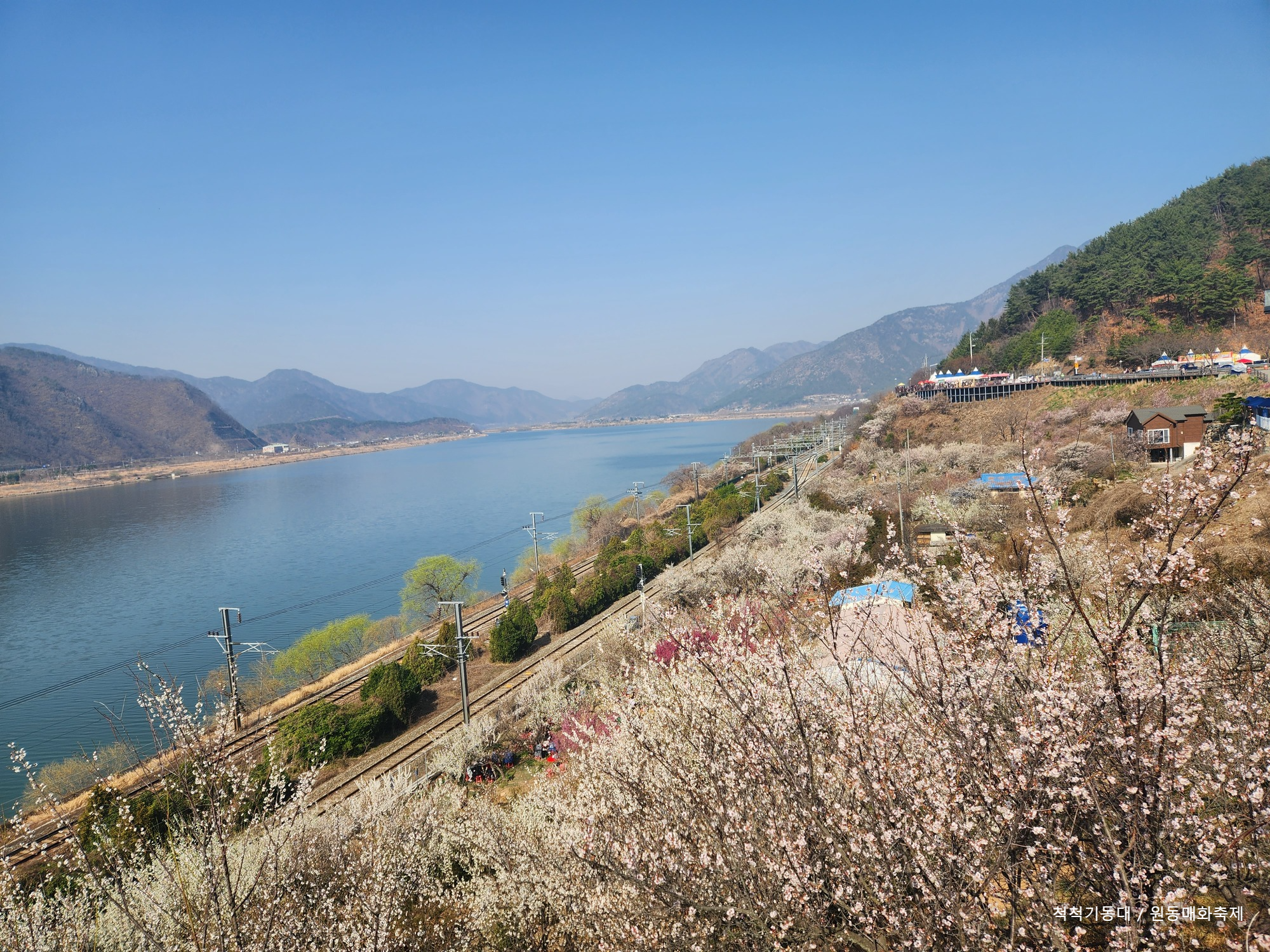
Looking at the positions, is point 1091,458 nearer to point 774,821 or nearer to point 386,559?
point 774,821

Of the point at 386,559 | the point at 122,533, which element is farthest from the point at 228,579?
the point at 122,533

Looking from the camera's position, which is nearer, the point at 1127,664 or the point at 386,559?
the point at 1127,664

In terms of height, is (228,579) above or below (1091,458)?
below

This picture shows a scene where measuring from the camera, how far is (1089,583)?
10.6 meters

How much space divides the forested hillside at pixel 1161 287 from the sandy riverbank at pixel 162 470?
108 m

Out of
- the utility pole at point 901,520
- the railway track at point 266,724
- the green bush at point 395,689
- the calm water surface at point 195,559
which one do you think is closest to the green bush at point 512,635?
the railway track at point 266,724

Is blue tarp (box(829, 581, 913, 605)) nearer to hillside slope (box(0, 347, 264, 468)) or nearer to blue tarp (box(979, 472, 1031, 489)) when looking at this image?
blue tarp (box(979, 472, 1031, 489))

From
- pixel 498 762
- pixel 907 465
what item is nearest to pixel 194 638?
pixel 498 762

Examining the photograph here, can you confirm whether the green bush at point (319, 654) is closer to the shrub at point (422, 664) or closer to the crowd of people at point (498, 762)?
the shrub at point (422, 664)

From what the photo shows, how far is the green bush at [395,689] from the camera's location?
1482 cm

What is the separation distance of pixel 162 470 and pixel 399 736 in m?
116

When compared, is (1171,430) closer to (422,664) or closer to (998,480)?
(998,480)

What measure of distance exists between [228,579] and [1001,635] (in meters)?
38.7

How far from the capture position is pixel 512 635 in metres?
18.0
